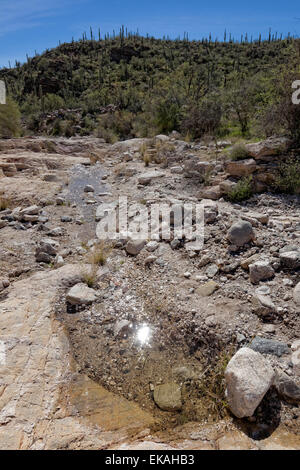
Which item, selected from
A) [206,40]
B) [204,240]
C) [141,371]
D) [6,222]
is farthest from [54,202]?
[206,40]

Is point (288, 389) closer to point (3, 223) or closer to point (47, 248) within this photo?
point (47, 248)

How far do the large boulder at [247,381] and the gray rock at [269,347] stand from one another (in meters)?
0.21

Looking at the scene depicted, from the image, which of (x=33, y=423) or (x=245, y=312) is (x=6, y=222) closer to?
(x=33, y=423)

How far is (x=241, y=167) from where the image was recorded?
547 cm

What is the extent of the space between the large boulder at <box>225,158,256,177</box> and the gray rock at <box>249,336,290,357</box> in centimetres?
376

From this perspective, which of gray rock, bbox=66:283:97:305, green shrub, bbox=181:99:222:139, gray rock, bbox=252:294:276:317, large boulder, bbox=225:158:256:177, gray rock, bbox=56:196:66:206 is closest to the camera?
gray rock, bbox=252:294:276:317

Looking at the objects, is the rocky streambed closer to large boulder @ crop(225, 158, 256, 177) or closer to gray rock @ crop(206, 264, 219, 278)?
gray rock @ crop(206, 264, 219, 278)

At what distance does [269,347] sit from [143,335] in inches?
46.5

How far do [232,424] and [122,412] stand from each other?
0.80m

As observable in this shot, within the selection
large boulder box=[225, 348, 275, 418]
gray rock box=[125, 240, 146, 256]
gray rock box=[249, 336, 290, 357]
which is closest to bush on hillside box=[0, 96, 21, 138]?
gray rock box=[125, 240, 146, 256]

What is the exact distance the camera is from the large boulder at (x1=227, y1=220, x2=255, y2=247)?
3.62 m

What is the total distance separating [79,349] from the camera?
2717mm

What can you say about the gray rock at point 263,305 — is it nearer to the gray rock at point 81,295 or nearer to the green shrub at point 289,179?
the gray rock at point 81,295


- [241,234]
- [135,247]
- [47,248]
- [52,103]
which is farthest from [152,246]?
[52,103]
